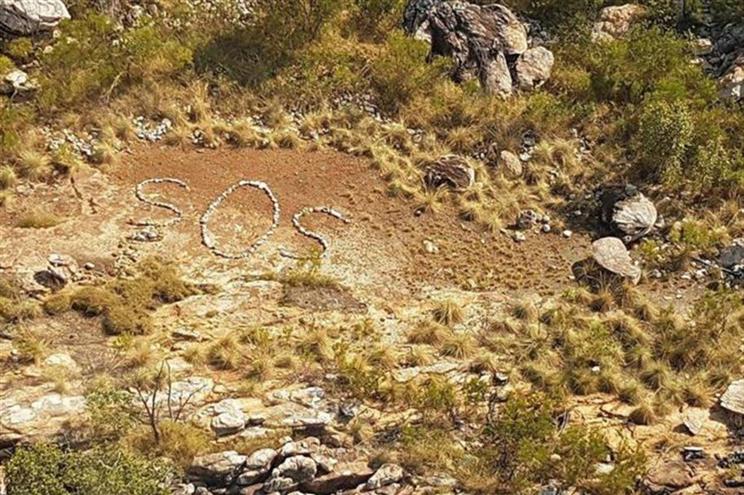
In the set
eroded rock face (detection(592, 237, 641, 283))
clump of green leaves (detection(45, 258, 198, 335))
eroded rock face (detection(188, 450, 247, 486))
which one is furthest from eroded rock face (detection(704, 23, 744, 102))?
eroded rock face (detection(188, 450, 247, 486))

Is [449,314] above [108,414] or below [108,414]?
above

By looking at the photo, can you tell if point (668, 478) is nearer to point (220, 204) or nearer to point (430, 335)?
point (430, 335)

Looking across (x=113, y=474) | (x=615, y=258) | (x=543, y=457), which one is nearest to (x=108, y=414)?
(x=113, y=474)

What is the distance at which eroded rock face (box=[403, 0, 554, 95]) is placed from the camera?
21.7 m

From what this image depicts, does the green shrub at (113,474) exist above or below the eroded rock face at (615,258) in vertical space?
below

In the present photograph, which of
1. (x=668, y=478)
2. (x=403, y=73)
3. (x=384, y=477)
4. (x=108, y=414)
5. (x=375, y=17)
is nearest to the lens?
(x=384, y=477)

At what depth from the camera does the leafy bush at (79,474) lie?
9914 millimetres

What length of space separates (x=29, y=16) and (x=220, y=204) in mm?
7209

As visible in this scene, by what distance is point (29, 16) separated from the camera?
19.8 m

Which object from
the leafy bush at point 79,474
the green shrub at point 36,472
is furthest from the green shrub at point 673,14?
the green shrub at point 36,472

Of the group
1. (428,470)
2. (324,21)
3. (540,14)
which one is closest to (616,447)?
(428,470)

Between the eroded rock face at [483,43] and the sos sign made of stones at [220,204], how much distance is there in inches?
258

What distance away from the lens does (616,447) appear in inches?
485

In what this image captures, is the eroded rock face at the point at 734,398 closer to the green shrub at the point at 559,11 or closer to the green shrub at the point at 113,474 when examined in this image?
the green shrub at the point at 113,474
